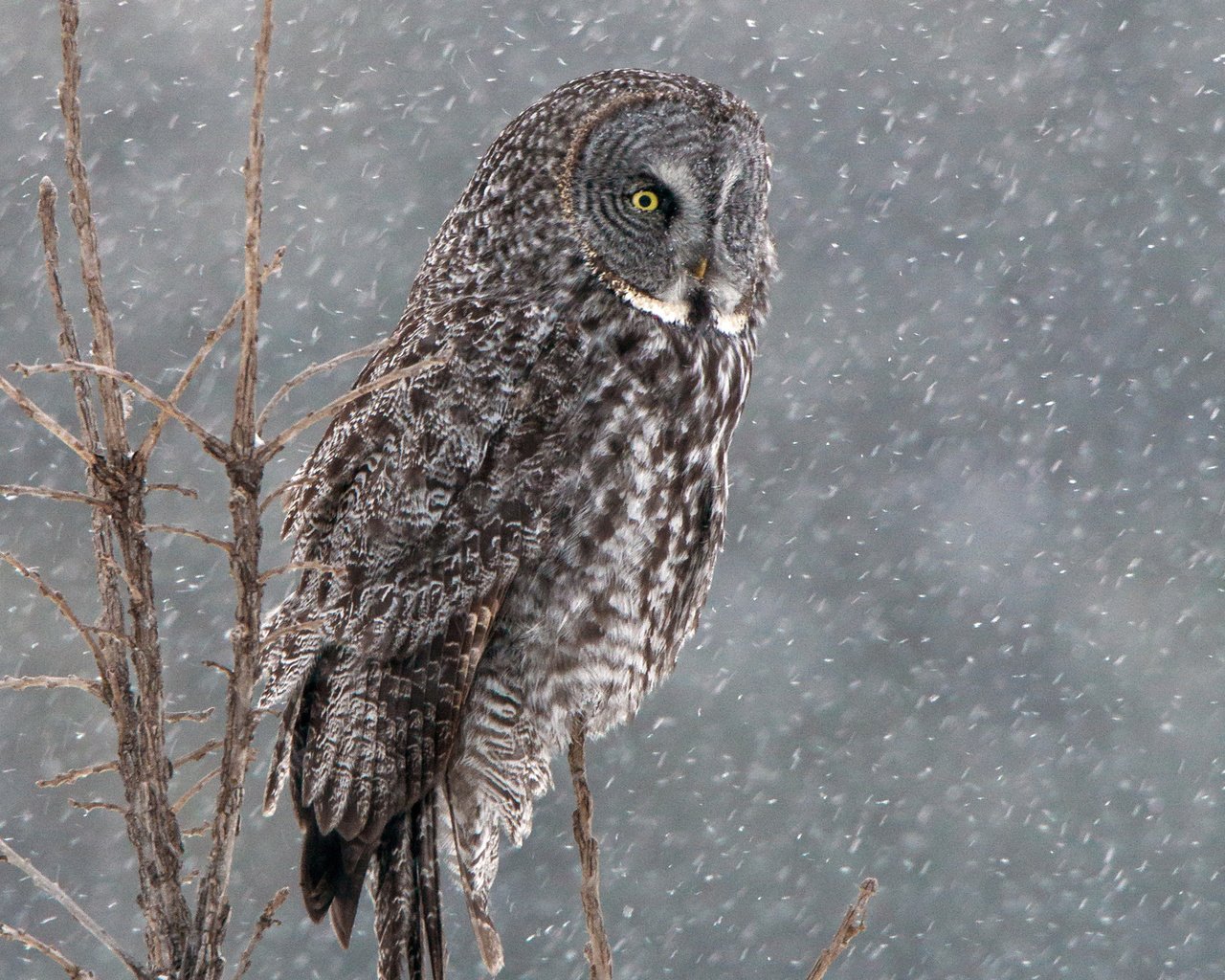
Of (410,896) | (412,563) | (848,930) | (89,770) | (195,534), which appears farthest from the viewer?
(412,563)

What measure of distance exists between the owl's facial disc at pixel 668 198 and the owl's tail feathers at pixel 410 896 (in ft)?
2.40

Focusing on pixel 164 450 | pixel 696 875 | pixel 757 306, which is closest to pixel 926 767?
pixel 696 875

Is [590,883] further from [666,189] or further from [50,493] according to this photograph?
[666,189]

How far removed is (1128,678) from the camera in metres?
38.2

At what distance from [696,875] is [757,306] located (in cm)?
3536

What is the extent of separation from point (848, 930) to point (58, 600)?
0.78 meters

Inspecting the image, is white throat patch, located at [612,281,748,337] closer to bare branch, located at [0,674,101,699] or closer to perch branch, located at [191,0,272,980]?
perch branch, located at [191,0,272,980]

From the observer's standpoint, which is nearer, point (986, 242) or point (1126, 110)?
point (986, 242)

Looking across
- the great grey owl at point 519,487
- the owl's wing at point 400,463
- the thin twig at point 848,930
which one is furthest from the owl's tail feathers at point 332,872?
the thin twig at point 848,930

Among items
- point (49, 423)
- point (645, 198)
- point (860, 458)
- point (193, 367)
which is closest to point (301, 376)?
point (193, 367)

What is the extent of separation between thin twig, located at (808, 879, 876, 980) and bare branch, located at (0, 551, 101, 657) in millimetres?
710

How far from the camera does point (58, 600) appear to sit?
3.93 ft

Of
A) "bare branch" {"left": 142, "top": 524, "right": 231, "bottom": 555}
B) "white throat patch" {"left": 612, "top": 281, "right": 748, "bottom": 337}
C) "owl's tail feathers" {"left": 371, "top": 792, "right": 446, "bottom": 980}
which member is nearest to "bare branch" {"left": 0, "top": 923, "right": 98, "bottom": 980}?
"bare branch" {"left": 142, "top": 524, "right": 231, "bottom": 555}

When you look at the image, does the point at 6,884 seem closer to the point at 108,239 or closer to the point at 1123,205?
the point at 108,239
